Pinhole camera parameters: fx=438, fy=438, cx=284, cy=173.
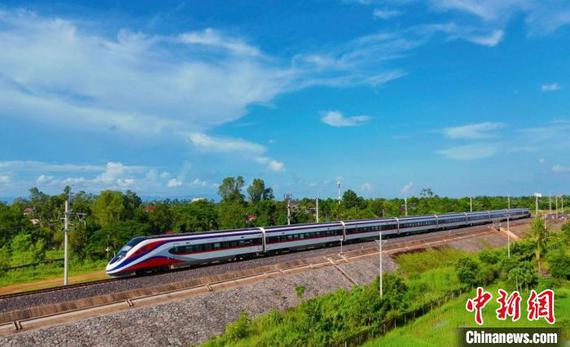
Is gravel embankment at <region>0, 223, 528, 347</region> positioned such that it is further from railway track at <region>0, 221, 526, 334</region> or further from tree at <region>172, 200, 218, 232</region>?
tree at <region>172, 200, 218, 232</region>

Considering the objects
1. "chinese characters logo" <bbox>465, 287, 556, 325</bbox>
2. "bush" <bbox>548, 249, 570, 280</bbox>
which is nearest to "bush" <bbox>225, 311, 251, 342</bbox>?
"chinese characters logo" <bbox>465, 287, 556, 325</bbox>

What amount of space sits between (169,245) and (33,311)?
10514 millimetres

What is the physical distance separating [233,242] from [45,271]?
2175cm

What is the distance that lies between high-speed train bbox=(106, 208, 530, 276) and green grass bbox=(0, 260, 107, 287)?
17.0 meters

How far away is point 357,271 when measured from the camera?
34.8 metres

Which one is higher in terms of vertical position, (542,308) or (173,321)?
(173,321)

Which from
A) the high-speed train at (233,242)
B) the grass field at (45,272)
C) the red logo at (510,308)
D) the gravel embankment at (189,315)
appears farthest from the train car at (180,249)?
the red logo at (510,308)

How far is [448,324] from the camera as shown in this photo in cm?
2383

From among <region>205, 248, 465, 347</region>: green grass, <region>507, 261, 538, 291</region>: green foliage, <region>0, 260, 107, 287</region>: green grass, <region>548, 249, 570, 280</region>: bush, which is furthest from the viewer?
<region>0, 260, 107, 287</region>: green grass

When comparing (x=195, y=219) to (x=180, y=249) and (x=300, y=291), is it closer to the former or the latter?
(x=180, y=249)

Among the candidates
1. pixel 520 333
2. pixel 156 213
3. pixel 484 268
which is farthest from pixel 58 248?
pixel 520 333

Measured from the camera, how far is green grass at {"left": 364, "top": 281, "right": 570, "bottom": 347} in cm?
2114

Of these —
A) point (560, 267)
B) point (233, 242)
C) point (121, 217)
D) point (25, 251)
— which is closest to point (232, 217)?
point (121, 217)

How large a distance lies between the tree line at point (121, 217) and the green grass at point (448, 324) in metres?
24.0
